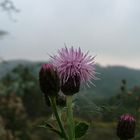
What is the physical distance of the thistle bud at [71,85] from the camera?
7.80 feet

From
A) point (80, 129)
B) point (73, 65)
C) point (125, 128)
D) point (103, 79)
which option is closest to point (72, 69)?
point (73, 65)

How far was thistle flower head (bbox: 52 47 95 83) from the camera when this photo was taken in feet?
7.90

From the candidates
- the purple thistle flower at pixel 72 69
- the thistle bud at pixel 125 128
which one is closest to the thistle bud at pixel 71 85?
the purple thistle flower at pixel 72 69

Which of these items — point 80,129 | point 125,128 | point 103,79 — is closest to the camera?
point 80,129

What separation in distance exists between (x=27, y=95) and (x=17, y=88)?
990cm

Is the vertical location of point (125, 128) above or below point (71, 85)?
below

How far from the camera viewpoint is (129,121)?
9.07 feet

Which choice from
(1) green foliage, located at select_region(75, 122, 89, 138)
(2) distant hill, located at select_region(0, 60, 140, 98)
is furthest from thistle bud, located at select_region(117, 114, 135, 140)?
(1) green foliage, located at select_region(75, 122, 89, 138)

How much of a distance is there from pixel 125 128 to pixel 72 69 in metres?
0.45

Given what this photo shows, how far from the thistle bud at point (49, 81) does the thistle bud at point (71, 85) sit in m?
0.03

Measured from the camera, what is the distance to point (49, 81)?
94.3 inches

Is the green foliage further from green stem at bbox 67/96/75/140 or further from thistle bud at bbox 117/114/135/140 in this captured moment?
thistle bud at bbox 117/114/135/140

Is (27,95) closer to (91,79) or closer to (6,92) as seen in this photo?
(6,92)

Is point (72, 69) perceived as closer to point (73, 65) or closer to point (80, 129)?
point (73, 65)
